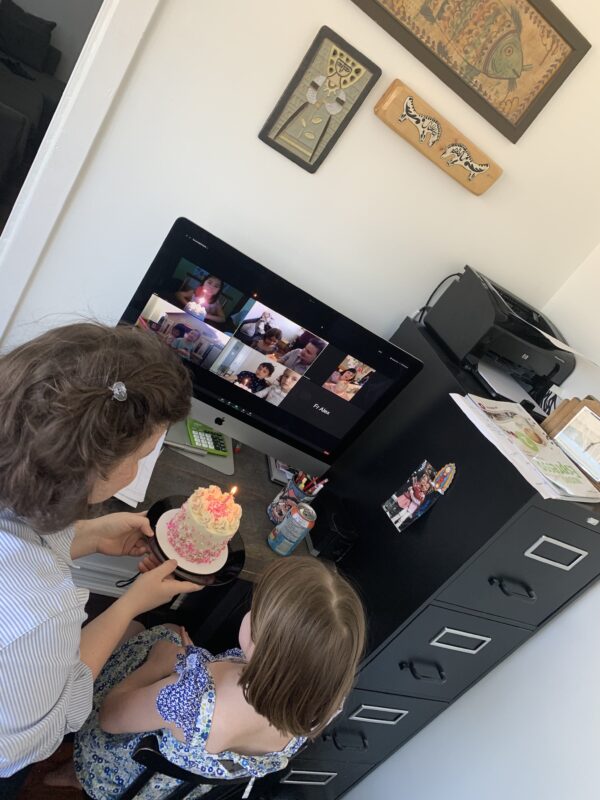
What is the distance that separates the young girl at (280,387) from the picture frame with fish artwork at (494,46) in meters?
0.84

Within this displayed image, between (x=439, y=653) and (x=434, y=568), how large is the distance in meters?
0.32

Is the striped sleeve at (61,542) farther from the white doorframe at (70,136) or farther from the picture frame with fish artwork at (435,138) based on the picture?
the picture frame with fish artwork at (435,138)

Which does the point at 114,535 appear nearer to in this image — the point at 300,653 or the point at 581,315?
the point at 300,653

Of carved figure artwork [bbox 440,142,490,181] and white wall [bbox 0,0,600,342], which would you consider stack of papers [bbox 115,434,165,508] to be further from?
carved figure artwork [bbox 440,142,490,181]

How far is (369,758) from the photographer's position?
170 cm

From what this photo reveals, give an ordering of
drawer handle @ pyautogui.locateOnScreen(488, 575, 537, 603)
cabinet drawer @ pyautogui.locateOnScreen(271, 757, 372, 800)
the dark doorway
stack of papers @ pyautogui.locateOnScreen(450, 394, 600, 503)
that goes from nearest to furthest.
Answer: stack of papers @ pyautogui.locateOnScreen(450, 394, 600, 503)
drawer handle @ pyautogui.locateOnScreen(488, 575, 537, 603)
cabinet drawer @ pyautogui.locateOnScreen(271, 757, 372, 800)
the dark doorway

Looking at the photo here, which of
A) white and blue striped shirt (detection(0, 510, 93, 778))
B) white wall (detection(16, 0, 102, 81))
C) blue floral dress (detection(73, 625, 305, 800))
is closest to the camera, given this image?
white and blue striped shirt (detection(0, 510, 93, 778))

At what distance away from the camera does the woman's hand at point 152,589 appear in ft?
3.62

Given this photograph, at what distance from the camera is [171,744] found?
105 centimetres

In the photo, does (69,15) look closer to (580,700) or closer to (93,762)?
(93,762)

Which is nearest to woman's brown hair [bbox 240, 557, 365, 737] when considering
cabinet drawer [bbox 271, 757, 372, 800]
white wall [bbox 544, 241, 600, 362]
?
cabinet drawer [bbox 271, 757, 372, 800]

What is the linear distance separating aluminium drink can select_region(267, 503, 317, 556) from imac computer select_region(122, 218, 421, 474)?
24cm

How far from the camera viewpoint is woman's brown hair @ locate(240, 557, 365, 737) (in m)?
1.00

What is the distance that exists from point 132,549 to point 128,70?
1.10 metres
